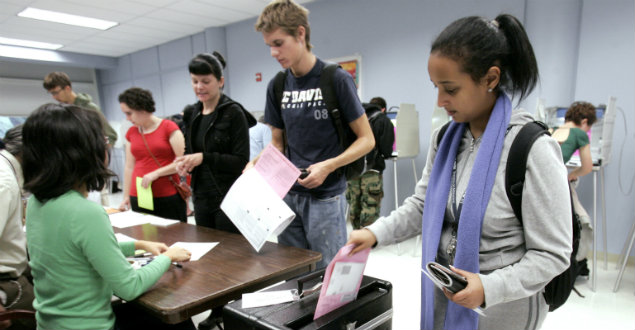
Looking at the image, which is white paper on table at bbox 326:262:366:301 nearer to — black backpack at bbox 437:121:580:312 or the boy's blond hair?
black backpack at bbox 437:121:580:312

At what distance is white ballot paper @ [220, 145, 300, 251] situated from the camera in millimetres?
1227

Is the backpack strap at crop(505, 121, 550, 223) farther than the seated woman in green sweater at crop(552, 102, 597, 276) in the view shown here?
No

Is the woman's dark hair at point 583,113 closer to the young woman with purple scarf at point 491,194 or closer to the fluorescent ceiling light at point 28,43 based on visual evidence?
the young woman with purple scarf at point 491,194

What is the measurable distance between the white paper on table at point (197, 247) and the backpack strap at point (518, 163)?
41.7 inches

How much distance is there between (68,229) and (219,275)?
0.45 m

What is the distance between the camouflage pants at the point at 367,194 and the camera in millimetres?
3600

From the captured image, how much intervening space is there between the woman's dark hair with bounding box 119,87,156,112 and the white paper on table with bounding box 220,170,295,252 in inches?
46.1

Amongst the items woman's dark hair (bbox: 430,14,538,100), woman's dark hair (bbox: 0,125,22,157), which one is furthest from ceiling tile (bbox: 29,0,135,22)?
woman's dark hair (bbox: 430,14,538,100)

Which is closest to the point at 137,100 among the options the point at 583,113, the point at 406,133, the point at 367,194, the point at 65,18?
the point at 367,194

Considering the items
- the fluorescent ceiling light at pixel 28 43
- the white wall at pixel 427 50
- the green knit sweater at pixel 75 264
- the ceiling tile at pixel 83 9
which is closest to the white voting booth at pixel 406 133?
the white wall at pixel 427 50

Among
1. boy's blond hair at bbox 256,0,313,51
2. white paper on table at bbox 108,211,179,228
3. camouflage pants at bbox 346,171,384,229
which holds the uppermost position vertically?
boy's blond hair at bbox 256,0,313,51

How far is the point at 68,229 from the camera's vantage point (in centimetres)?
98

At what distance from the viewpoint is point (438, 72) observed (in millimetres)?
797

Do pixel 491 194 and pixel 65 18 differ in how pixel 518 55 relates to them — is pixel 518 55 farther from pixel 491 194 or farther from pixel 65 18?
pixel 65 18
